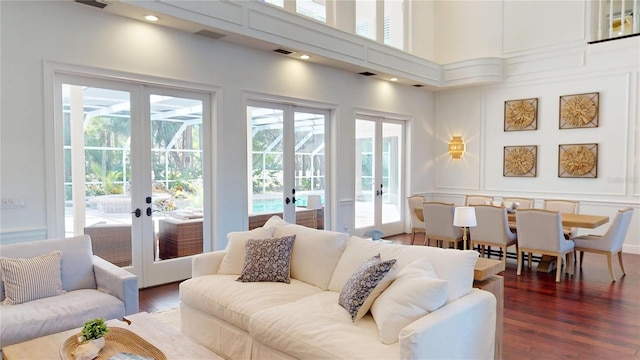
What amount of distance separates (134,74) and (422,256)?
3676 millimetres

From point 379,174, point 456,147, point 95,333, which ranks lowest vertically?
point 95,333

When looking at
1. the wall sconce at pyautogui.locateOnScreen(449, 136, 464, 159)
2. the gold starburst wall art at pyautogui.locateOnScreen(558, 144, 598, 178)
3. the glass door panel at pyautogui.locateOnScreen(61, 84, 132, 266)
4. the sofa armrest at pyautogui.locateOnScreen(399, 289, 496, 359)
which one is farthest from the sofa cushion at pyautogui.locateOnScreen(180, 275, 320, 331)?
the wall sconce at pyautogui.locateOnScreen(449, 136, 464, 159)

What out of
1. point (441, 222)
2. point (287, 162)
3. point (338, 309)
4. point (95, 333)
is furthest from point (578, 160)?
point (95, 333)

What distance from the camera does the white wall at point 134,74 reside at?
377cm

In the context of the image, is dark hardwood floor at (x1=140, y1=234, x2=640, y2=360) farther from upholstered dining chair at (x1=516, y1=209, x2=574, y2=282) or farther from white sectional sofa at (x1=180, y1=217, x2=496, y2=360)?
white sectional sofa at (x1=180, y1=217, x2=496, y2=360)

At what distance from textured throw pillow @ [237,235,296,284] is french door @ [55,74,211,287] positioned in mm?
1942

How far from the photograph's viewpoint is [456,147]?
8578 mm

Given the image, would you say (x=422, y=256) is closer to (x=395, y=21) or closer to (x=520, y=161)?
(x=520, y=161)

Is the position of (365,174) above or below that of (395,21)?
below

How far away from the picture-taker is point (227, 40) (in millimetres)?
5254

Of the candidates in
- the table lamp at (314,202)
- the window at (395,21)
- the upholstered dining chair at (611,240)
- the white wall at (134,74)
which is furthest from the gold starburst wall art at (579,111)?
the table lamp at (314,202)

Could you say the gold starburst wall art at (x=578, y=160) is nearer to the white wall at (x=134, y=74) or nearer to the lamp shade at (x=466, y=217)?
the white wall at (x=134, y=74)

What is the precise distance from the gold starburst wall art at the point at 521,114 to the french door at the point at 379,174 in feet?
6.65

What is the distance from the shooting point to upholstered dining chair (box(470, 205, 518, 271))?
5352 mm
